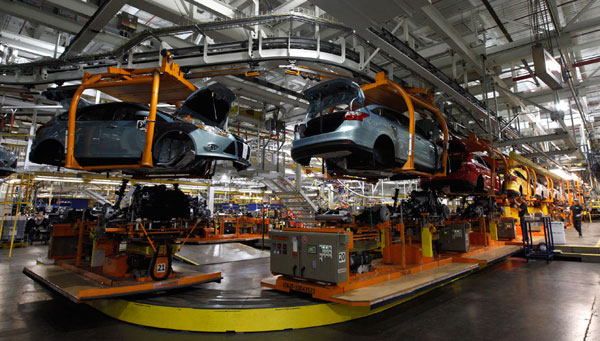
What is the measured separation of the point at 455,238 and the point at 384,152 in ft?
13.0

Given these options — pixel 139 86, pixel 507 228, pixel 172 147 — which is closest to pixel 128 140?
pixel 172 147

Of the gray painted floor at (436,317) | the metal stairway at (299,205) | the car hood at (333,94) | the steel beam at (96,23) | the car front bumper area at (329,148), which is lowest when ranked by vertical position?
the gray painted floor at (436,317)

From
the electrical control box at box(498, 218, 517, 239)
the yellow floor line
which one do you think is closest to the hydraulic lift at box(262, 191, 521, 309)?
the yellow floor line

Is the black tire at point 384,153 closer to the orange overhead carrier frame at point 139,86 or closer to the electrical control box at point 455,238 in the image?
the orange overhead carrier frame at point 139,86

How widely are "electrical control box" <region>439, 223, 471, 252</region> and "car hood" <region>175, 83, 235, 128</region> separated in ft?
19.1

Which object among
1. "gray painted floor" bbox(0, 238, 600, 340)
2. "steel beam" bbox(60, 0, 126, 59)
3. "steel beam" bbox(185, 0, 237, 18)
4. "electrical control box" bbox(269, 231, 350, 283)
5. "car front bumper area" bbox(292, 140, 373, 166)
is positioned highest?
"steel beam" bbox(185, 0, 237, 18)

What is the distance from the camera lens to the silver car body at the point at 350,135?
427 cm

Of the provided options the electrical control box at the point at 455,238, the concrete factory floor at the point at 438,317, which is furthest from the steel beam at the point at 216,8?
the electrical control box at the point at 455,238

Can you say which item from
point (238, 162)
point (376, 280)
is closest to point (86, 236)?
point (238, 162)

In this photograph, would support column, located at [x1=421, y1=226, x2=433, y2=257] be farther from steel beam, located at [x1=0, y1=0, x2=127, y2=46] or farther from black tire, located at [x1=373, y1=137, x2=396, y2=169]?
steel beam, located at [x1=0, y1=0, x2=127, y2=46]

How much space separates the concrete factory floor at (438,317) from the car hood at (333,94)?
3.01 m

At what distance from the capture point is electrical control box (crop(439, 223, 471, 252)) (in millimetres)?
7496

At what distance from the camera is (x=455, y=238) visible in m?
7.63

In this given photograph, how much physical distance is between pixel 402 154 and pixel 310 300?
8.46 feet
